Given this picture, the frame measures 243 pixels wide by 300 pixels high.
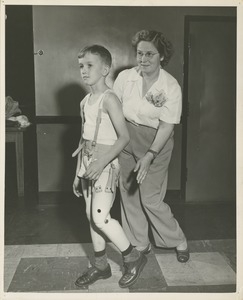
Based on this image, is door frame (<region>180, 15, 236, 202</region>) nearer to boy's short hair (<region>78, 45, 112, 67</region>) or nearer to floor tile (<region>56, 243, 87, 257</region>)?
floor tile (<region>56, 243, 87, 257</region>)

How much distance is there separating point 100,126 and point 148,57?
1.34 feet

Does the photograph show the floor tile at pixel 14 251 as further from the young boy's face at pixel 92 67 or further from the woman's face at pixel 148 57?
the woman's face at pixel 148 57

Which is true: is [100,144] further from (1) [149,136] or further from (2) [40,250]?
(2) [40,250]

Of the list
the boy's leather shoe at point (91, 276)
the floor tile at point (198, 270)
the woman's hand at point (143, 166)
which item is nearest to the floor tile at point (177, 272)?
the floor tile at point (198, 270)

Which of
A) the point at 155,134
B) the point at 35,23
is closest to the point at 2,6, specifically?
the point at 155,134

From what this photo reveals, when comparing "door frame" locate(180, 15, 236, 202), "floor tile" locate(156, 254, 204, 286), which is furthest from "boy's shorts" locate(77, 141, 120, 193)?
"door frame" locate(180, 15, 236, 202)

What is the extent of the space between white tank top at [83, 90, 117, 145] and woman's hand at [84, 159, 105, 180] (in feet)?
0.28

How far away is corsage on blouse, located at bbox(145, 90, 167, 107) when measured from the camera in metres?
1.83

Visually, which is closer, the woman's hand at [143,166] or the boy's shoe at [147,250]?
the woman's hand at [143,166]

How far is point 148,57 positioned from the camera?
1.83 metres

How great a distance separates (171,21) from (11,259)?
1.61 meters

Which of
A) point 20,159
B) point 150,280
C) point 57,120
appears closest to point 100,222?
point 150,280

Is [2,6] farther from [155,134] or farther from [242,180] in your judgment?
[242,180]

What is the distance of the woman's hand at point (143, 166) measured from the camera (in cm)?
167
